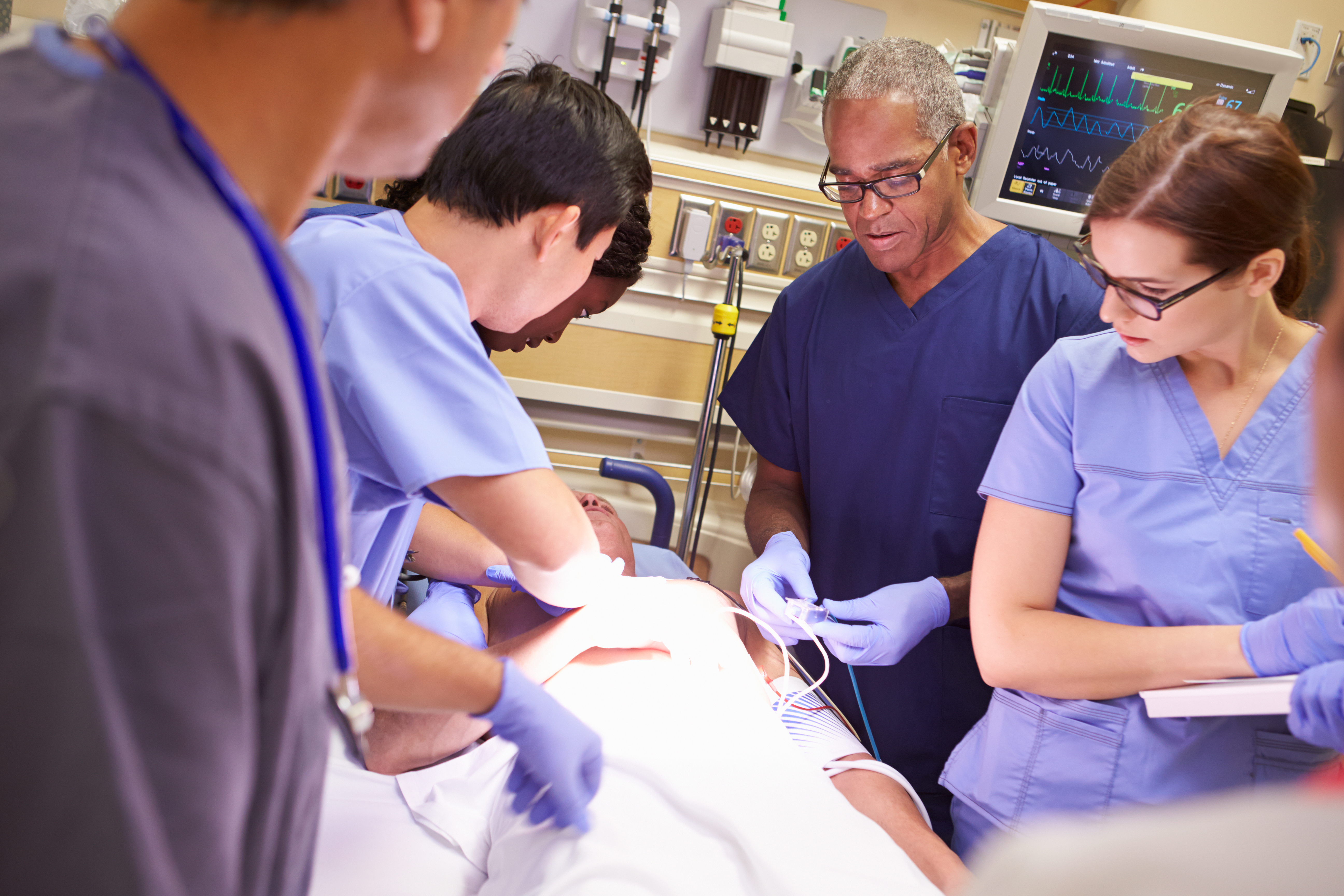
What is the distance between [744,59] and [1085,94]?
866mm

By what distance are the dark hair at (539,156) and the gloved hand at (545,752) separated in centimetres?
64

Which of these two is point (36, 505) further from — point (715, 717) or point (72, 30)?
point (72, 30)

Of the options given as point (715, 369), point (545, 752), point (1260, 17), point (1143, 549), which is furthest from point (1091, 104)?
point (545, 752)

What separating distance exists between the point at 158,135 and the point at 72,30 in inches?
81.8

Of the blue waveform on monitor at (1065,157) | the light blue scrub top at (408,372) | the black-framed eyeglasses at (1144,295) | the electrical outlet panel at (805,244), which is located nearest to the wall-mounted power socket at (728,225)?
the electrical outlet panel at (805,244)

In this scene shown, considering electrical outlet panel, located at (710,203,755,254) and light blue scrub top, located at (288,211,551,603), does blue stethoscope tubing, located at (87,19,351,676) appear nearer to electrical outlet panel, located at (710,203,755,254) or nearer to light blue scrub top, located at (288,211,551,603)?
light blue scrub top, located at (288,211,551,603)

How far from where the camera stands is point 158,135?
48 cm

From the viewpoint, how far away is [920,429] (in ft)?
6.19

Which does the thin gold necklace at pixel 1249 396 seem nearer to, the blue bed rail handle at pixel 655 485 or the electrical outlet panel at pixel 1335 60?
the blue bed rail handle at pixel 655 485

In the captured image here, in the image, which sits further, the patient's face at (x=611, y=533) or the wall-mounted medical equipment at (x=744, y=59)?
the wall-mounted medical equipment at (x=744, y=59)

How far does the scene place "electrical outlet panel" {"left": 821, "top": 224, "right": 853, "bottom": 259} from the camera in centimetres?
265

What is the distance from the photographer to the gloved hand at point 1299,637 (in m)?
1.15

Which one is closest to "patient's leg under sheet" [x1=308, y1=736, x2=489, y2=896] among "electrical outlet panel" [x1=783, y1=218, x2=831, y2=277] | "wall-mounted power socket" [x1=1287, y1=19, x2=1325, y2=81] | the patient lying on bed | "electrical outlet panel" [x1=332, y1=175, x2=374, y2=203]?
the patient lying on bed

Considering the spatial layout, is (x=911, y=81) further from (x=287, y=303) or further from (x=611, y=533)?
(x=287, y=303)
